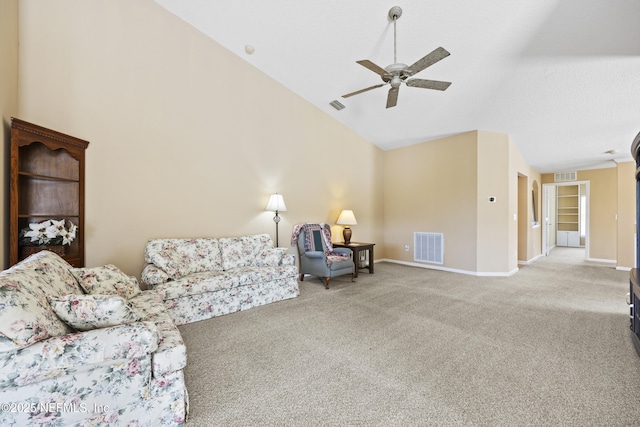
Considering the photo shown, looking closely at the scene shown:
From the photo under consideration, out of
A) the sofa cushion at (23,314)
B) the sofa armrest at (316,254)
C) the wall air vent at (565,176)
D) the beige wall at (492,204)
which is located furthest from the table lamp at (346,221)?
the wall air vent at (565,176)

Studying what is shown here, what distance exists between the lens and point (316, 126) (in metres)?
5.34

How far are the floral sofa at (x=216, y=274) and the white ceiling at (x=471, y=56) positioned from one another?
2790 mm

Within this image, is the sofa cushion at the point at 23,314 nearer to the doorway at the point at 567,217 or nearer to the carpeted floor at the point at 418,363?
the carpeted floor at the point at 418,363

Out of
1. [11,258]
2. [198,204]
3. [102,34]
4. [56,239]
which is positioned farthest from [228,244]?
[102,34]

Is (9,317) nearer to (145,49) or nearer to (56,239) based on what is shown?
(56,239)

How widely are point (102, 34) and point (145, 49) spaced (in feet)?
1.37

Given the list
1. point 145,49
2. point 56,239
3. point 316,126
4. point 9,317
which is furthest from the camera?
point 316,126

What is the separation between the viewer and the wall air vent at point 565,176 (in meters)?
7.51

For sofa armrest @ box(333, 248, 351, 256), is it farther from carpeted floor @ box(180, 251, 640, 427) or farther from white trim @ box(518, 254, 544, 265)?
white trim @ box(518, 254, 544, 265)

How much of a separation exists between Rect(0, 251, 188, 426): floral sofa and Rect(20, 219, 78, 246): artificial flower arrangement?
0.94 metres

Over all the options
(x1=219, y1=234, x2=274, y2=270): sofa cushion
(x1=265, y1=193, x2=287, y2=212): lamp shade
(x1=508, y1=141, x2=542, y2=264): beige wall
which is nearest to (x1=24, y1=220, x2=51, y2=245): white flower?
(x1=219, y1=234, x2=274, y2=270): sofa cushion

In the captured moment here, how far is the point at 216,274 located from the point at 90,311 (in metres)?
1.91

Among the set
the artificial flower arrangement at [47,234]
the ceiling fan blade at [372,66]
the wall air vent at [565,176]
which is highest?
the ceiling fan blade at [372,66]

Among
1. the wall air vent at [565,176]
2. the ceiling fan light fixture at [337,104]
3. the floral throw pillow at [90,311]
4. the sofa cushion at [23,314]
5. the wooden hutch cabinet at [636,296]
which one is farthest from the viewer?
the wall air vent at [565,176]
